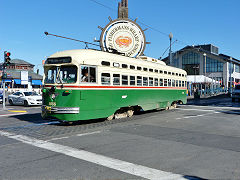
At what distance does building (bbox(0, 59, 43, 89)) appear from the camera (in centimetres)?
5941

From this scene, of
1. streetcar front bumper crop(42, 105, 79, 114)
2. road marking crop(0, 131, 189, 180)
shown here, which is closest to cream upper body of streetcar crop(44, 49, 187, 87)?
streetcar front bumper crop(42, 105, 79, 114)

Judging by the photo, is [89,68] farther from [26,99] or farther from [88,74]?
[26,99]

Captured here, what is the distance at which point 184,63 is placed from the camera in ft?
256

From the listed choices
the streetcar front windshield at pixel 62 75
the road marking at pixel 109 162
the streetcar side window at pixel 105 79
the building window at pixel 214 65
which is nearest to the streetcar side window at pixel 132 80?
the streetcar side window at pixel 105 79

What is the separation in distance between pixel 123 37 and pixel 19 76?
45535 mm

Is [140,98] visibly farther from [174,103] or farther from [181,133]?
[174,103]

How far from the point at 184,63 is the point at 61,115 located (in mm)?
72879

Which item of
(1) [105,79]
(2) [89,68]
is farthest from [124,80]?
(2) [89,68]

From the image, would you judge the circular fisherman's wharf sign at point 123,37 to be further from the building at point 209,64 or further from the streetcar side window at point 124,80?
the building at point 209,64

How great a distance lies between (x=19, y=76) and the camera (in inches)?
2397

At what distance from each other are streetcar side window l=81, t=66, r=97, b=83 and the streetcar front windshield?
346mm

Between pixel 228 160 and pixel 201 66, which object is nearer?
pixel 228 160

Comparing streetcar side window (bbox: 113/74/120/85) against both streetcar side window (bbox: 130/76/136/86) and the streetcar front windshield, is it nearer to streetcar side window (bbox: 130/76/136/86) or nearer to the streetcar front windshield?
streetcar side window (bbox: 130/76/136/86)

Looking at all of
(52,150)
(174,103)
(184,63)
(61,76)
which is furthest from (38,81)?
(52,150)
